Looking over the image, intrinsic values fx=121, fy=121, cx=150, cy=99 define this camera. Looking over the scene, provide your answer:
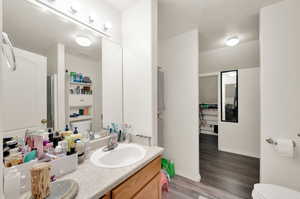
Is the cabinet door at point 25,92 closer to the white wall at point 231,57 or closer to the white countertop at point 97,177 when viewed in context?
the white countertop at point 97,177

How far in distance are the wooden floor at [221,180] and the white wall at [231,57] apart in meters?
2.21

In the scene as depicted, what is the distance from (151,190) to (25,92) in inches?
48.3

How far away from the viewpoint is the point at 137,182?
883mm

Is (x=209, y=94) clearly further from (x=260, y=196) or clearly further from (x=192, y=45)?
(x=260, y=196)

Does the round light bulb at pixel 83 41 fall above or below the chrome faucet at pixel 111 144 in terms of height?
above

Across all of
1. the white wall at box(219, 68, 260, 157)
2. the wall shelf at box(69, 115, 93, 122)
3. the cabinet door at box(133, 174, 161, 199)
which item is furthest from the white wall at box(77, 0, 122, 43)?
the white wall at box(219, 68, 260, 157)

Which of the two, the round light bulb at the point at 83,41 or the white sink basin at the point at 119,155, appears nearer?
the white sink basin at the point at 119,155

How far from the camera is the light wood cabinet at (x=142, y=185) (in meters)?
0.76

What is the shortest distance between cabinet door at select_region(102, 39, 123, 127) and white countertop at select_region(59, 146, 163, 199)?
0.64 metres

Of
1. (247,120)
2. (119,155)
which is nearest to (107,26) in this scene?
(119,155)

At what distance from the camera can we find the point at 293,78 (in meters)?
1.43

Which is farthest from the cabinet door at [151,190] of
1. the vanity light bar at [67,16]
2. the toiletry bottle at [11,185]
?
the vanity light bar at [67,16]

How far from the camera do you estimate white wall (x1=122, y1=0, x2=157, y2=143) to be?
137cm

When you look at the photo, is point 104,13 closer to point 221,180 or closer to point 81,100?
point 81,100
